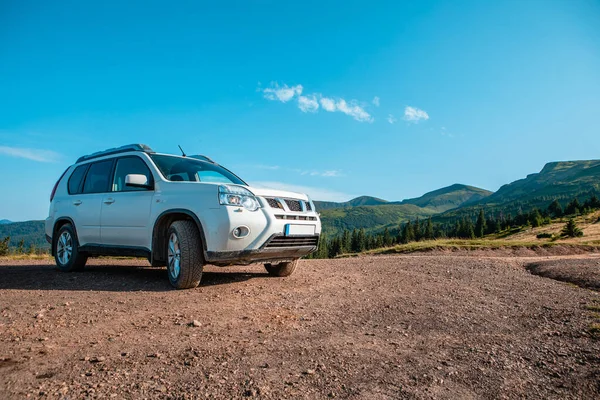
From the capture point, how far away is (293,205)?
19.3 feet

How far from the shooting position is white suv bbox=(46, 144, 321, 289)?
16.6 feet

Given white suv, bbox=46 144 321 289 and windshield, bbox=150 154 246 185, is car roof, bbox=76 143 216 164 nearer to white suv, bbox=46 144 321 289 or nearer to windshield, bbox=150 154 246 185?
white suv, bbox=46 144 321 289

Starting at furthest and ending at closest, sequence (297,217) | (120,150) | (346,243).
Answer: (346,243), (120,150), (297,217)

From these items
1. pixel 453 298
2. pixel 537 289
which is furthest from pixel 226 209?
pixel 537 289

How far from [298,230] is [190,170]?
244cm

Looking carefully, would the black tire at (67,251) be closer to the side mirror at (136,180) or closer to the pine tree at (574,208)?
the side mirror at (136,180)

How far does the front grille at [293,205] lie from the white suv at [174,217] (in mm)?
23

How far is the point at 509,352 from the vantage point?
296 cm

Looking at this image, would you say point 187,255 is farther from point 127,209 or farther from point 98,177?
point 98,177

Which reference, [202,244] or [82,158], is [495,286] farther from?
[82,158]

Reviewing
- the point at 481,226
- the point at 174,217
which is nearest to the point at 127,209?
the point at 174,217

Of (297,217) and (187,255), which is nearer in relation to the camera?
(187,255)

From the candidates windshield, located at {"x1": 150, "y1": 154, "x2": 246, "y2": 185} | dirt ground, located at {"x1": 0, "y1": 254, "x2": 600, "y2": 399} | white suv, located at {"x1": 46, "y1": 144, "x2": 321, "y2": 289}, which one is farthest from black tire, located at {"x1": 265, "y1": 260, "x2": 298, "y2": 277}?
windshield, located at {"x1": 150, "y1": 154, "x2": 246, "y2": 185}

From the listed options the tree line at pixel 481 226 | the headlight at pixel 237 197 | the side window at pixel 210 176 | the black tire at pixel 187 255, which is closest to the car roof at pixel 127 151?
the side window at pixel 210 176
